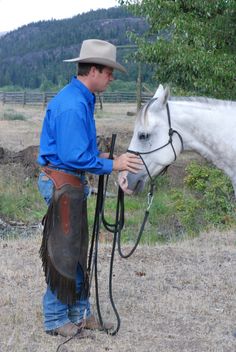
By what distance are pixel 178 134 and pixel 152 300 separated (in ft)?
5.84

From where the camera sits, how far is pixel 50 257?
15.5 ft

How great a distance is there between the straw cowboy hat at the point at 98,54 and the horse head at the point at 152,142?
0.44 m

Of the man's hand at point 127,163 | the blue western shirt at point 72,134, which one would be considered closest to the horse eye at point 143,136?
the man's hand at point 127,163

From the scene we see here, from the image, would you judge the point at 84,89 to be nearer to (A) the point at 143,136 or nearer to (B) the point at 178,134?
(A) the point at 143,136

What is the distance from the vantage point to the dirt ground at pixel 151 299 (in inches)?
→ 193

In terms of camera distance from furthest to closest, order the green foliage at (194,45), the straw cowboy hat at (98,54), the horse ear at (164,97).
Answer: the green foliage at (194,45) → the horse ear at (164,97) → the straw cowboy hat at (98,54)

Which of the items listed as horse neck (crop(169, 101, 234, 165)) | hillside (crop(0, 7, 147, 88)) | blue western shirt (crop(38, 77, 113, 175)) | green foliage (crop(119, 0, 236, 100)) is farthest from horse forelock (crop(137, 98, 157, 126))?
hillside (crop(0, 7, 147, 88))

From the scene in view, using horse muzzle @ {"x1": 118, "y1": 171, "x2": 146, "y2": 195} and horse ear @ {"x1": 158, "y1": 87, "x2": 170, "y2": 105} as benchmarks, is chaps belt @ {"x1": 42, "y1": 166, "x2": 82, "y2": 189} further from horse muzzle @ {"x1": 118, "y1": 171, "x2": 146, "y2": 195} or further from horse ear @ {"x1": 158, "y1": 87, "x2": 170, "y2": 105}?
horse ear @ {"x1": 158, "y1": 87, "x2": 170, "y2": 105}

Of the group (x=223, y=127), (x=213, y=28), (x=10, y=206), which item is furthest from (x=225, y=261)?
(x=10, y=206)

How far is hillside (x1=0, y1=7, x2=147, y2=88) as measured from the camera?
89.4 meters

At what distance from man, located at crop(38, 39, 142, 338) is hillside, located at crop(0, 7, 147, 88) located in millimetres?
72506

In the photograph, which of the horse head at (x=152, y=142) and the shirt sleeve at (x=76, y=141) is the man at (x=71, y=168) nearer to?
the shirt sleeve at (x=76, y=141)

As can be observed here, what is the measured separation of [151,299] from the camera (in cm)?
585

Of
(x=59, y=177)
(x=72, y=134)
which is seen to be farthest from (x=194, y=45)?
(x=72, y=134)
